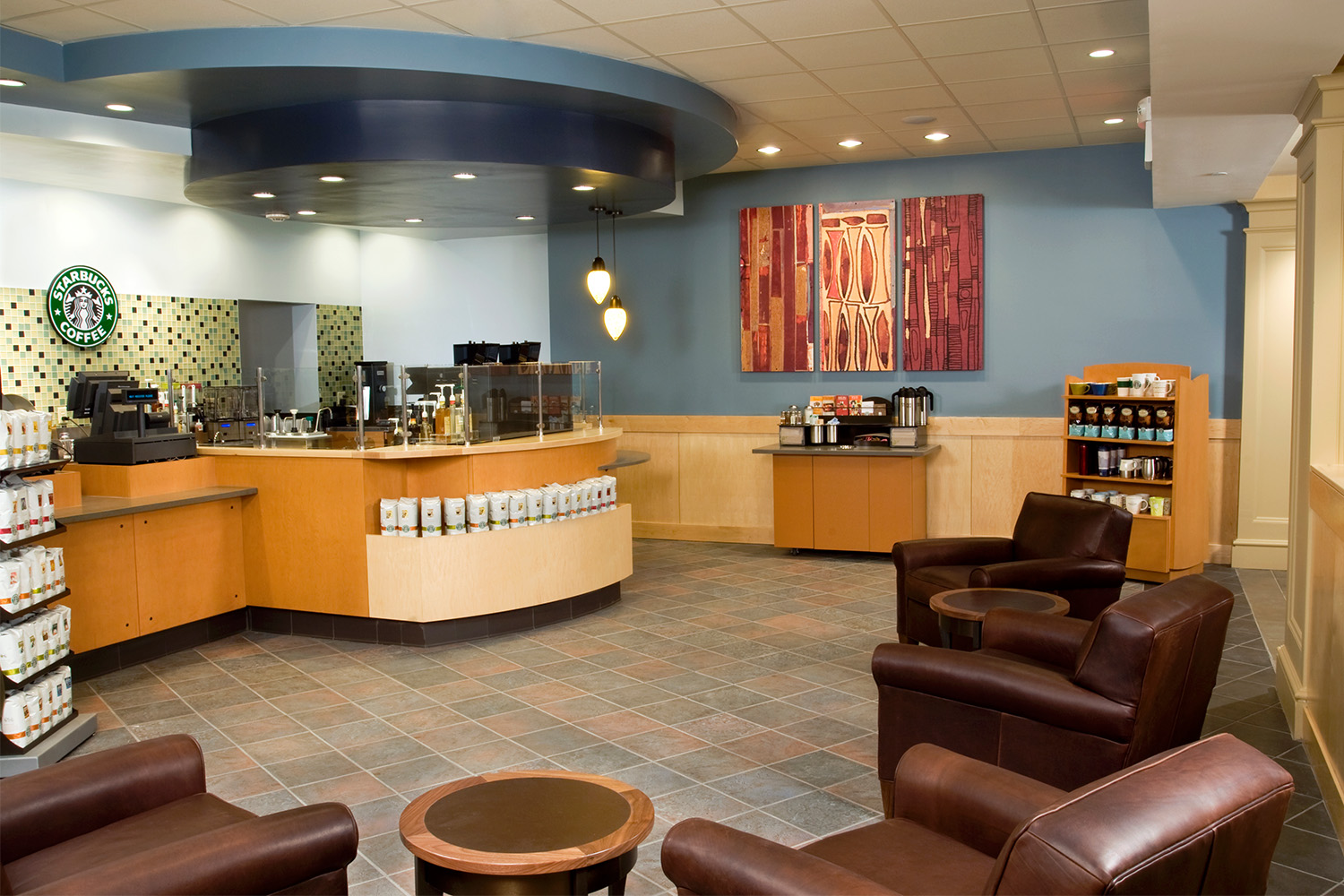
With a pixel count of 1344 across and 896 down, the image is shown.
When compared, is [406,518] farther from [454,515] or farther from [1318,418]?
[1318,418]

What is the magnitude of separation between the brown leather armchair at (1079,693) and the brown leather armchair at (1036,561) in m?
1.39

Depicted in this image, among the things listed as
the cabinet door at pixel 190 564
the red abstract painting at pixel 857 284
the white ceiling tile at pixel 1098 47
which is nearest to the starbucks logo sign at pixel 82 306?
the cabinet door at pixel 190 564

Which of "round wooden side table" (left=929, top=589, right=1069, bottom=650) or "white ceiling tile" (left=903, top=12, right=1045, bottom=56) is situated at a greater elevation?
"white ceiling tile" (left=903, top=12, right=1045, bottom=56)

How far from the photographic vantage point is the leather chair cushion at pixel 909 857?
2229 mm

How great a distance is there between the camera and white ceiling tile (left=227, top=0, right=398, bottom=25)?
4.68m

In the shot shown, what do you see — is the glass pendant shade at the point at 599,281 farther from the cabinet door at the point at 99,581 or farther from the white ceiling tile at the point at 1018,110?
the cabinet door at the point at 99,581

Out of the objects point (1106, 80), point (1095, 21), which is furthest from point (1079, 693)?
point (1106, 80)

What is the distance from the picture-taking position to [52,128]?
19.5 ft

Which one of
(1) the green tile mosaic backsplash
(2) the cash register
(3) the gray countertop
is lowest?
(3) the gray countertop

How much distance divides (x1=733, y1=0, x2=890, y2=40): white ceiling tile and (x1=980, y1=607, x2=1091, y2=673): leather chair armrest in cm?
287

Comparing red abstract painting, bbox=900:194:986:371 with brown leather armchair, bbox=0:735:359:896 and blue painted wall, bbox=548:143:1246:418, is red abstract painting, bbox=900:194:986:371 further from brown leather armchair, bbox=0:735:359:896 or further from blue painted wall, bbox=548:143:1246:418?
brown leather armchair, bbox=0:735:359:896

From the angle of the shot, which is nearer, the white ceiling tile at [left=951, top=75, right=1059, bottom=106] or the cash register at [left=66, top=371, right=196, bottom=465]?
the cash register at [left=66, top=371, right=196, bottom=465]

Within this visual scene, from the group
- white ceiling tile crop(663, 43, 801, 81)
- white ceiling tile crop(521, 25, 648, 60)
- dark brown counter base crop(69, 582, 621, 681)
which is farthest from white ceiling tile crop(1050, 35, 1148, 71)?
dark brown counter base crop(69, 582, 621, 681)

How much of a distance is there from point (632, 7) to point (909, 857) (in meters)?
3.93
